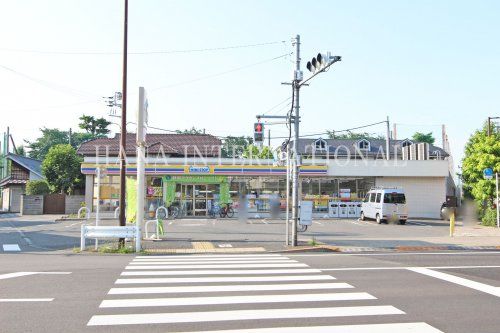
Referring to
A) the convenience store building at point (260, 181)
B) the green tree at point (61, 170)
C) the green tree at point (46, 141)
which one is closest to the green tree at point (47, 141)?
the green tree at point (46, 141)

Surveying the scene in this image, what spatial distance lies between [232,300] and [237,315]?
100 cm

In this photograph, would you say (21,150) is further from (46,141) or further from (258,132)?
(258,132)

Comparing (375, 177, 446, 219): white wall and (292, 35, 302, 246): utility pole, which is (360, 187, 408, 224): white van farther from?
(292, 35, 302, 246): utility pole

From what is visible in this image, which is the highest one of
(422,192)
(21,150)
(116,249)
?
(21,150)

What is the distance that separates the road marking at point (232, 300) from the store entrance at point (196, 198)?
83.9ft

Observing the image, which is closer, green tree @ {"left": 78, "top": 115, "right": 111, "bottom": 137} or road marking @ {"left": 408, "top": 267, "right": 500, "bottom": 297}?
road marking @ {"left": 408, "top": 267, "right": 500, "bottom": 297}

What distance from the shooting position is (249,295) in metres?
7.94

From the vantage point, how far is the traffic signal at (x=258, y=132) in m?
16.5

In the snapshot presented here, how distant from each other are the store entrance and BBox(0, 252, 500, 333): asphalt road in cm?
2037

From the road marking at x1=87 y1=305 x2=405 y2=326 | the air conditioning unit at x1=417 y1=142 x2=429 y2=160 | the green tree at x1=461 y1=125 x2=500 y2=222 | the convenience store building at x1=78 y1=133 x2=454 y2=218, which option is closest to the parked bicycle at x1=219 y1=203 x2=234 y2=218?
the convenience store building at x1=78 y1=133 x2=454 y2=218

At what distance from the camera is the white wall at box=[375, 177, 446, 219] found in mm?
33812

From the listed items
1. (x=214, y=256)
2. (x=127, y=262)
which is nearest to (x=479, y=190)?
(x=214, y=256)

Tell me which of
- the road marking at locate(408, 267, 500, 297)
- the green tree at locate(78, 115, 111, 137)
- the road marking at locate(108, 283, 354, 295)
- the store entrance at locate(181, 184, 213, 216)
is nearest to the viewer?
the road marking at locate(108, 283, 354, 295)

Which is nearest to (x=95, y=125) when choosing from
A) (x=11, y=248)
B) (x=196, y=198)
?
(x=196, y=198)
